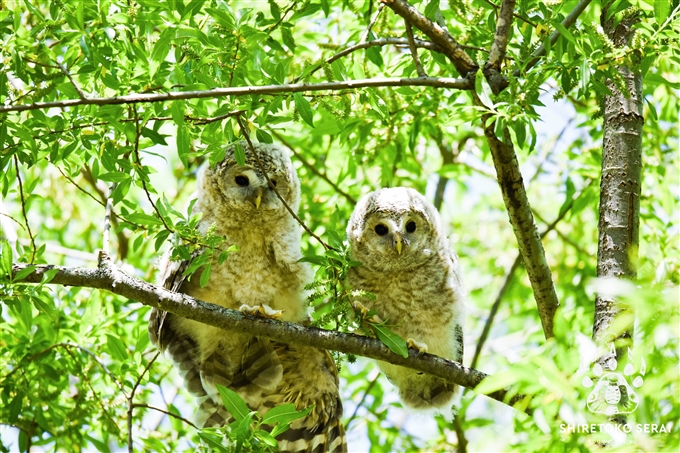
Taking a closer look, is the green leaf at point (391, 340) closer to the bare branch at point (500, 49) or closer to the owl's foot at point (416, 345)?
the owl's foot at point (416, 345)

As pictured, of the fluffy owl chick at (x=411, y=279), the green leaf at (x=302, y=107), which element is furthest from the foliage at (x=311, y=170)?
the fluffy owl chick at (x=411, y=279)

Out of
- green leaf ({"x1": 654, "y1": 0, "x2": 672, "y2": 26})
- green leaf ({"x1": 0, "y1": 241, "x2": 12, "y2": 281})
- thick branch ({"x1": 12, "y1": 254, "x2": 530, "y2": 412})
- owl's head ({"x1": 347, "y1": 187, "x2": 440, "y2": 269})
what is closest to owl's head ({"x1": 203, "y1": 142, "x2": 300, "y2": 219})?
owl's head ({"x1": 347, "y1": 187, "x2": 440, "y2": 269})

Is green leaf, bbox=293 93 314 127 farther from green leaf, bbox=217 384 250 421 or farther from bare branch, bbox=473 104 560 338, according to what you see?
green leaf, bbox=217 384 250 421

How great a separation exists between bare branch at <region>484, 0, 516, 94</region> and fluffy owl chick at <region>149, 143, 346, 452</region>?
159 centimetres

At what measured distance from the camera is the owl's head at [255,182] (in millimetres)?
4141

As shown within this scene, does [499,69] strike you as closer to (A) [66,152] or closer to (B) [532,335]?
(A) [66,152]

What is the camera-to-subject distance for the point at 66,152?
2920 mm

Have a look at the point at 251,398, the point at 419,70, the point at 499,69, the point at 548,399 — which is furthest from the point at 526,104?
the point at 251,398

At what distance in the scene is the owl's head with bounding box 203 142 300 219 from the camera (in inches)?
163

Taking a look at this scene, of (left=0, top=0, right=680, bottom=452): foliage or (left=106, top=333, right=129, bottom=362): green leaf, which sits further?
(left=106, top=333, right=129, bottom=362): green leaf

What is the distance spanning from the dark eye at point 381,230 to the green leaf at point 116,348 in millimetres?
1511

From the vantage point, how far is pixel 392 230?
13.5ft

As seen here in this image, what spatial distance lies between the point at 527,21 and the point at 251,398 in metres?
2.51

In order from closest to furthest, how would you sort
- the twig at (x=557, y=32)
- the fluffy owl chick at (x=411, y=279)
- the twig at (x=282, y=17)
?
the twig at (x=557, y=32) → the twig at (x=282, y=17) → the fluffy owl chick at (x=411, y=279)
